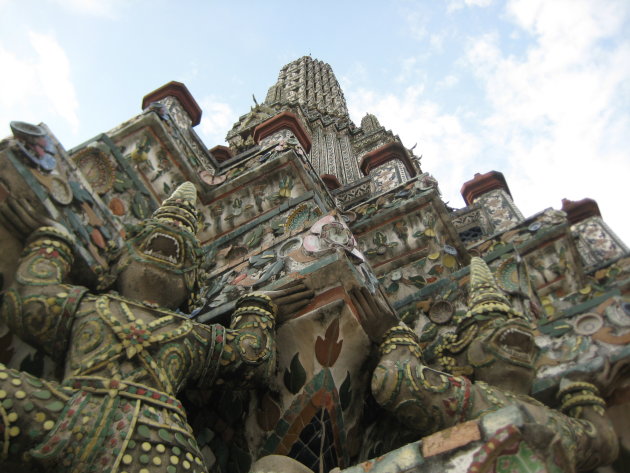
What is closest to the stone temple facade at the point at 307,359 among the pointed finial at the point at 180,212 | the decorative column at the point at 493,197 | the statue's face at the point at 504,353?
the statue's face at the point at 504,353

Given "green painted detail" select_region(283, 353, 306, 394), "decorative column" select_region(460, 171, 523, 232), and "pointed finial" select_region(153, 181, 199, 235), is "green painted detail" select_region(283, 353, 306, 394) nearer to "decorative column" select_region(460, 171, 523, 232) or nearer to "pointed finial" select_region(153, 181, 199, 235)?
"pointed finial" select_region(153, 181, 199, 235)

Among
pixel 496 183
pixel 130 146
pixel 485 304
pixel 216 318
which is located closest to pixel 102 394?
pixel 216 318

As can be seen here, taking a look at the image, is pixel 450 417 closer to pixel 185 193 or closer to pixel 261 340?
pixel 261 340

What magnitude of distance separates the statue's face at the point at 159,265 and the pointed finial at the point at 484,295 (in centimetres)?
167

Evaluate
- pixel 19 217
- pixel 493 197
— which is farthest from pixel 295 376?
pixel 493 197

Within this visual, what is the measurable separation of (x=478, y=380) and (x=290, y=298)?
1132 millimetres

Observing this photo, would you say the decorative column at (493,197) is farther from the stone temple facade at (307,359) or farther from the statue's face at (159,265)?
the statue's face at (159,265)

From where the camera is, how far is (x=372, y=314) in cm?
357

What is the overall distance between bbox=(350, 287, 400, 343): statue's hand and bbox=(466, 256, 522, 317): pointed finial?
0.53m

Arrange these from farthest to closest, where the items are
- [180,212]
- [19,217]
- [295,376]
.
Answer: [180,212]
[295,376]
[19,217]

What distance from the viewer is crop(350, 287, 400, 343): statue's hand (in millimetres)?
3529

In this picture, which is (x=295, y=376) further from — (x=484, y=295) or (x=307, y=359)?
(x=484, y=295)

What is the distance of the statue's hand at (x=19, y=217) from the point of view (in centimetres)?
300

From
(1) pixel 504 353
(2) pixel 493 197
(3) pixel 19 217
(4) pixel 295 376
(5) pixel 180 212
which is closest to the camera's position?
(3) pixel 19 217
